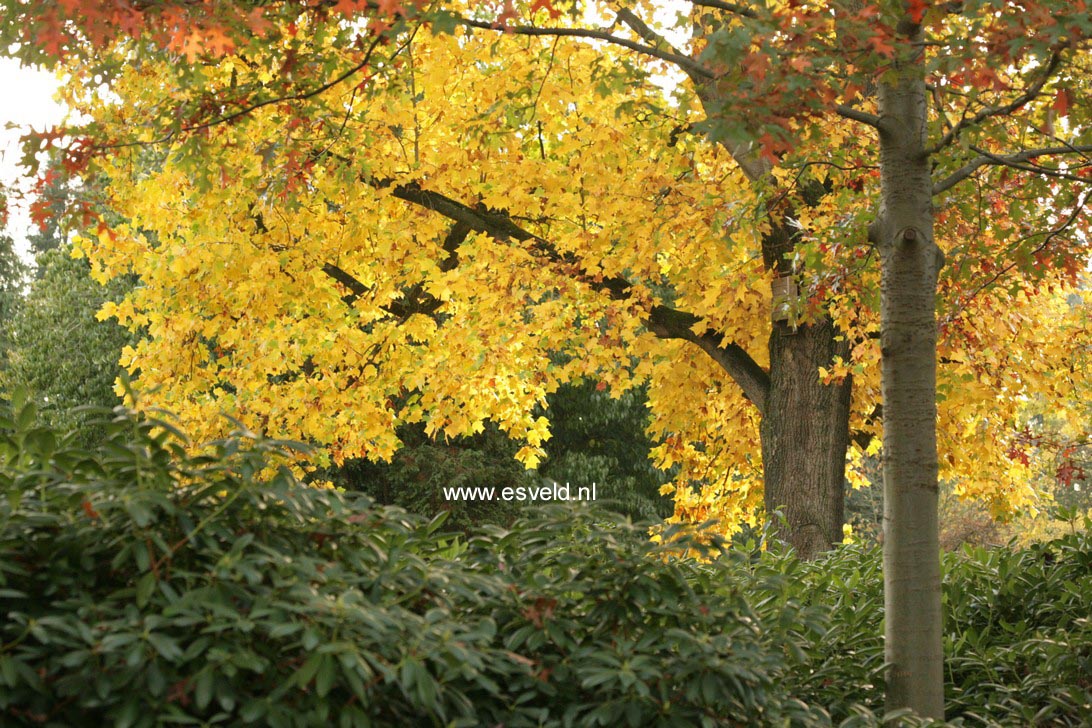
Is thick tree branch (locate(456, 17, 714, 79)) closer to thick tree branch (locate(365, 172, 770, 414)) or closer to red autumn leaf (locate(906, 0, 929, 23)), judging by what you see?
red autumn leaf (locate(906, 0, 929, 23))

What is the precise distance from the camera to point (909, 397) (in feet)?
15.2

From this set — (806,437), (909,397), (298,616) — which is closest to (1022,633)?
(909,397)

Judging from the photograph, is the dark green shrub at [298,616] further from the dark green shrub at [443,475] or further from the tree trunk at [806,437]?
the dark green shrub at [443,475]

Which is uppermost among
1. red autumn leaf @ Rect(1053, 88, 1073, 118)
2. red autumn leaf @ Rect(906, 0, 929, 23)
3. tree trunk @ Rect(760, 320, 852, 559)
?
red autumn leaf @ Rect(906, 0, 929, 23)

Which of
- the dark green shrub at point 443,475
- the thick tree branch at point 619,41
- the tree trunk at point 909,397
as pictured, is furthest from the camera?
the dark green shrub at point 443,475

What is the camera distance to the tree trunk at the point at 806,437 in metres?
9.14

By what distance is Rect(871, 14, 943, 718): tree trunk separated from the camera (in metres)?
4.45

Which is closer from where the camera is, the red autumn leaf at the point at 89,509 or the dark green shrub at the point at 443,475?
the red autumn leaf at the point at 89,509

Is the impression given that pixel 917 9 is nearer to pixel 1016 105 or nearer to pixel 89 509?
pixel 1016 105

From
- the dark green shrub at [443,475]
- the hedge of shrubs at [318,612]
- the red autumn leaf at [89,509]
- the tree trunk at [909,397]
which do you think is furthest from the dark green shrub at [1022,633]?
the dark green shrub at [443,475]

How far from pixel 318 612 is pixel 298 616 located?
0.31 feet

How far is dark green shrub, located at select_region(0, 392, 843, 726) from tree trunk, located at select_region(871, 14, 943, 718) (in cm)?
98

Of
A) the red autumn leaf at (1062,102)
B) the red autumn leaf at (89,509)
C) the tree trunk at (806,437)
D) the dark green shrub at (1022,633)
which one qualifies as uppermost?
the red autumn leaf at (1062,102)

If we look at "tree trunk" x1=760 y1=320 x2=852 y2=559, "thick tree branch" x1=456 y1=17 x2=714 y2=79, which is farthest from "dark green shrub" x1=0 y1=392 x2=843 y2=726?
"tree trunk" x1=760 y1=320 x2=852 y2=559
